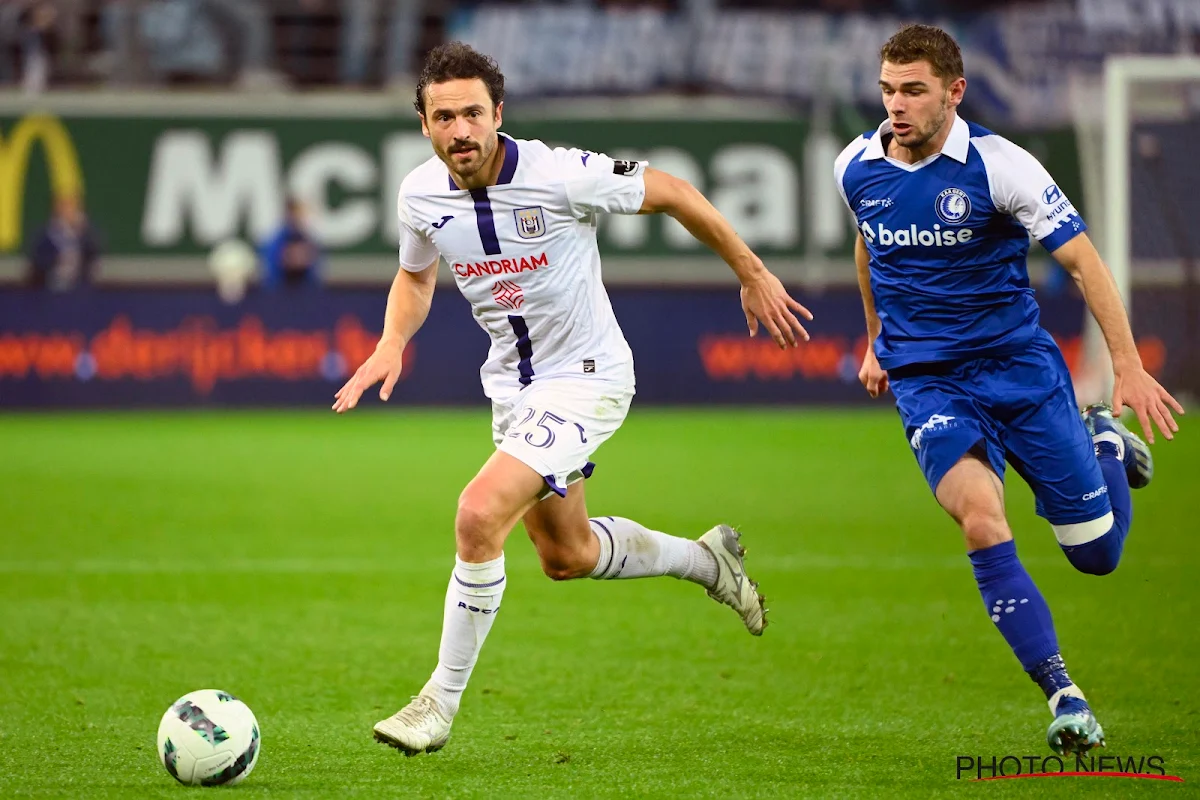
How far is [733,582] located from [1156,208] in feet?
30.0

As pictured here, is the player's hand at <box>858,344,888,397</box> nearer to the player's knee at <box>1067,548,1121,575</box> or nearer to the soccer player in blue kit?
the soccer player in blue kit

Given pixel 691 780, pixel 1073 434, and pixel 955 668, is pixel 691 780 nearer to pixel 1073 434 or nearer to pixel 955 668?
pixel 1073 434

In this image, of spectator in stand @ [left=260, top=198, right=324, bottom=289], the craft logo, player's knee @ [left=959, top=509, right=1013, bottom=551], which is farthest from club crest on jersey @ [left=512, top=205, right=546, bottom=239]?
spectator in stand @ [left=260, top=198, right=324, bottom=289]

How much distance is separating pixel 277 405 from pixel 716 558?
1254cm

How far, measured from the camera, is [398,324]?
569 cm

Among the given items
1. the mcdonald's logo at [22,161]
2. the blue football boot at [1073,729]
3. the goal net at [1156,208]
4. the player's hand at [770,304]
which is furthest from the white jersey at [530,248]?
the mcdonald's logo at [22,161]

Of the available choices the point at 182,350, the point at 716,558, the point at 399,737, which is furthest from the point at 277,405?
the point at 399,737

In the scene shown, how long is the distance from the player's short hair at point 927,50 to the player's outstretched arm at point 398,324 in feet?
5.53

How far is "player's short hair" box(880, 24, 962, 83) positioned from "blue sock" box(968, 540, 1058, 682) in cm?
143

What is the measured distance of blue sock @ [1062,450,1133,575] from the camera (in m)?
5.54

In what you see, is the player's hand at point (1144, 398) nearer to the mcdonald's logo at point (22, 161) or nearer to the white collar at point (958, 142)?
the white collar at point (958, 142)

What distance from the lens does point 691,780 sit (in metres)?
4.92

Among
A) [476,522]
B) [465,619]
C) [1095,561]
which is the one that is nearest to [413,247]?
[476,522]

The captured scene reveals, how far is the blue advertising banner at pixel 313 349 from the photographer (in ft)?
58.1
